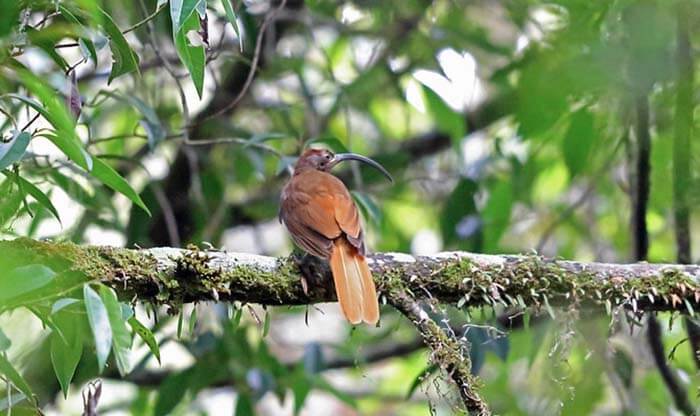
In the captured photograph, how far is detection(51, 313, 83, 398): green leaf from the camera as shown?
2320mm

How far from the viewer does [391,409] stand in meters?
7.47

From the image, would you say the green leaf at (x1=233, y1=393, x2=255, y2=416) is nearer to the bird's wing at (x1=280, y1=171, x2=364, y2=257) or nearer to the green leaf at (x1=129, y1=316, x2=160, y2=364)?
the bird's wing at (x1=280, y1=171, x2=364, y2=257)

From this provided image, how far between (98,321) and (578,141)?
2.70 m

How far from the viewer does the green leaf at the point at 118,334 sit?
191cm

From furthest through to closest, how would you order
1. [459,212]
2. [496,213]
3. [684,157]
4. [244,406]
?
[496,213] < [459,212] < [244,406] < [684,157]

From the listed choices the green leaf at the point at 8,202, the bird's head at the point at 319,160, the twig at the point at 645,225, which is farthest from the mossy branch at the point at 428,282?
the bird's head at the point at 319,160

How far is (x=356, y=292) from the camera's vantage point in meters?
2.97

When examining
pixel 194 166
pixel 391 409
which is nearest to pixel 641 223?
pixel 194 166

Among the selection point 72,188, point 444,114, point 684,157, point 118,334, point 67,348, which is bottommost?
point 118,334

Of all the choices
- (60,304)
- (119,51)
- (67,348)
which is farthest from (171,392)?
(60,304)

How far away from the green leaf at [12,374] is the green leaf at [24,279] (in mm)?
279

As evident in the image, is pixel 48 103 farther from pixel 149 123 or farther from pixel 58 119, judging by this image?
pixel 149 123

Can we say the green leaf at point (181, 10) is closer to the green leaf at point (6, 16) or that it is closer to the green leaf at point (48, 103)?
the green leaf at point (48, 103)

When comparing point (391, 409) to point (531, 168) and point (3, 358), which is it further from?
point (3, 358)
